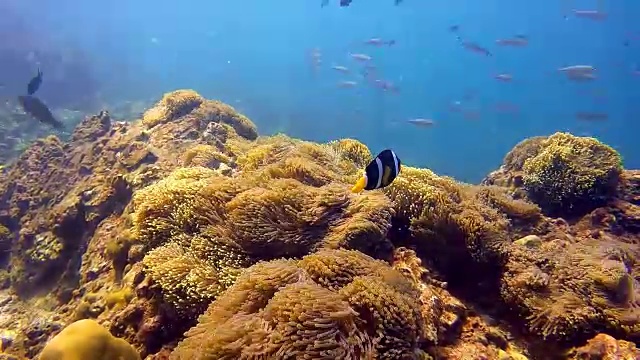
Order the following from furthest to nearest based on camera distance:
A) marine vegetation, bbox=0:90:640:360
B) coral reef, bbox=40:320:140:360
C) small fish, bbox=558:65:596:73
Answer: small fish, bbox=558:65:596:73
coral reef, bbox=40:320:140:360
marine vegetation, bbox=0:90:640:360

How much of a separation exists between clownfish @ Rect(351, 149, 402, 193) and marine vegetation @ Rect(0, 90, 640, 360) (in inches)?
2.6

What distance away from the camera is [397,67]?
103 meters

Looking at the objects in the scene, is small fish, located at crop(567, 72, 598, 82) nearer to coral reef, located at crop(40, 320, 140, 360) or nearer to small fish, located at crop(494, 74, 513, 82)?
small fish, located at crop(494, 74, 513, 82)

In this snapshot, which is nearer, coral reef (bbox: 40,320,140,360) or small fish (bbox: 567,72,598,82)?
coral reef (bbox: 40,320,140,360)

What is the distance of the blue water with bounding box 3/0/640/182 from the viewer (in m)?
40.8

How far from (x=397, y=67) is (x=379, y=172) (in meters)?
105

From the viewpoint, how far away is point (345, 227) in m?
3.51

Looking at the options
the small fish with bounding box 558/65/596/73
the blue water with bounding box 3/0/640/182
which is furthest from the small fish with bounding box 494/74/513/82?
the small fish with bounding box 558/65/596/73

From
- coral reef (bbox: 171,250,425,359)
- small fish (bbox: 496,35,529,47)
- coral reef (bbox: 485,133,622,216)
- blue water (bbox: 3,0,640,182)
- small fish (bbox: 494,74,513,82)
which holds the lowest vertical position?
blue water (bbox: 3,0,640,182)

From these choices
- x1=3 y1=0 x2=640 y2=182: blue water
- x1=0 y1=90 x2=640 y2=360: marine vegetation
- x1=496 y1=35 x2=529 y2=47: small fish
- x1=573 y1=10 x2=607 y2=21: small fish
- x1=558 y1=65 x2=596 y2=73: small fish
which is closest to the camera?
x1=0 y1=90 x2=640 y2=360: marine vegetation

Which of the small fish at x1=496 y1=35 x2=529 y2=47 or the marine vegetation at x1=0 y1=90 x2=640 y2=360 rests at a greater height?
the marine vegetation at x1=0 y1=90 x2=640 y2=360

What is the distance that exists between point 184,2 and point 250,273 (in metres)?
186

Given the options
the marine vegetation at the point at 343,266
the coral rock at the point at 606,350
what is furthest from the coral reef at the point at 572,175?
the coral rock at the point at 606,350

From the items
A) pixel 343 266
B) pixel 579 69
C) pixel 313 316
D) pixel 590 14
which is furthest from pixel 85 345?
pixel 590 14
